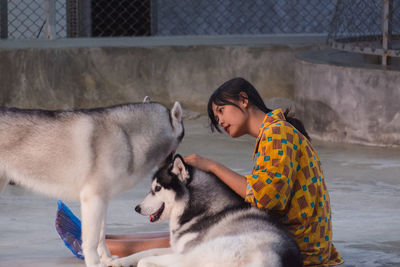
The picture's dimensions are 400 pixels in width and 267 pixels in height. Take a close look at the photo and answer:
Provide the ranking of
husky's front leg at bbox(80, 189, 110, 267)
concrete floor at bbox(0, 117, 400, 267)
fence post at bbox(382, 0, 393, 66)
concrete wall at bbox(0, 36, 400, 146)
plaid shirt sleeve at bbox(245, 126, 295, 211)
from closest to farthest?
1. plaid shirt sleeve at bbox(245, 126, 295, 211)
2. husky's front leg at bbox(80, 189, 110, 267)
3. concrete floor at bbox(0, 117, 400, 267)
4. fence post at bbox(382, 0, 393, 66)
5. concrete wall at bbox(0, 36, 400, 146)

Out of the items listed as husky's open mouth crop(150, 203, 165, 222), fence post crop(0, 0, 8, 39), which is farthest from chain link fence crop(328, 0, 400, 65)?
husky's open mouth crop(150, 203, 165, 222)

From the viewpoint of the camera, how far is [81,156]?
4.22 m

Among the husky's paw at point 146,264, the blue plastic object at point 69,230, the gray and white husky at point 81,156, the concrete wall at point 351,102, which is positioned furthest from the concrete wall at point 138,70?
the husky's paw at point 146,264

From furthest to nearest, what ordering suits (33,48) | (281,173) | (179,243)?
(33,48)
(179,243)
(281,173)

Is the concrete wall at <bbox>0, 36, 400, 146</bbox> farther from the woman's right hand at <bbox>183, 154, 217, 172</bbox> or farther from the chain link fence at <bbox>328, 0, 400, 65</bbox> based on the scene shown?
the woman's right hand at <bbox>183, 154, 217, 172</bbox>

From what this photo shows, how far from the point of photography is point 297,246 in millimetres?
3594

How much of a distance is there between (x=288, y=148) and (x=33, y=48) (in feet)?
19.5

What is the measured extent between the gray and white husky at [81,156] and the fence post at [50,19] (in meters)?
5.10

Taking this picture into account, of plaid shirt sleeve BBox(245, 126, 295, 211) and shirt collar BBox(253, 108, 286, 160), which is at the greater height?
shirt collar BBox(253, 108, 286, 160)

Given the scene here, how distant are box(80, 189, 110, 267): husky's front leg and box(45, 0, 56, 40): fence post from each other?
5.38m

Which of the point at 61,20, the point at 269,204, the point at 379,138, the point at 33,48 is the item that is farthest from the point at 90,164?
the point at 61,20

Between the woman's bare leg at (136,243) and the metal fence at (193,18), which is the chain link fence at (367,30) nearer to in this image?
the metal fence at (193,18)

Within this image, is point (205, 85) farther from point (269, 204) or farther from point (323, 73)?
point (269, 204)

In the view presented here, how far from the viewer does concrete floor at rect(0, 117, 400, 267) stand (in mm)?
4602
